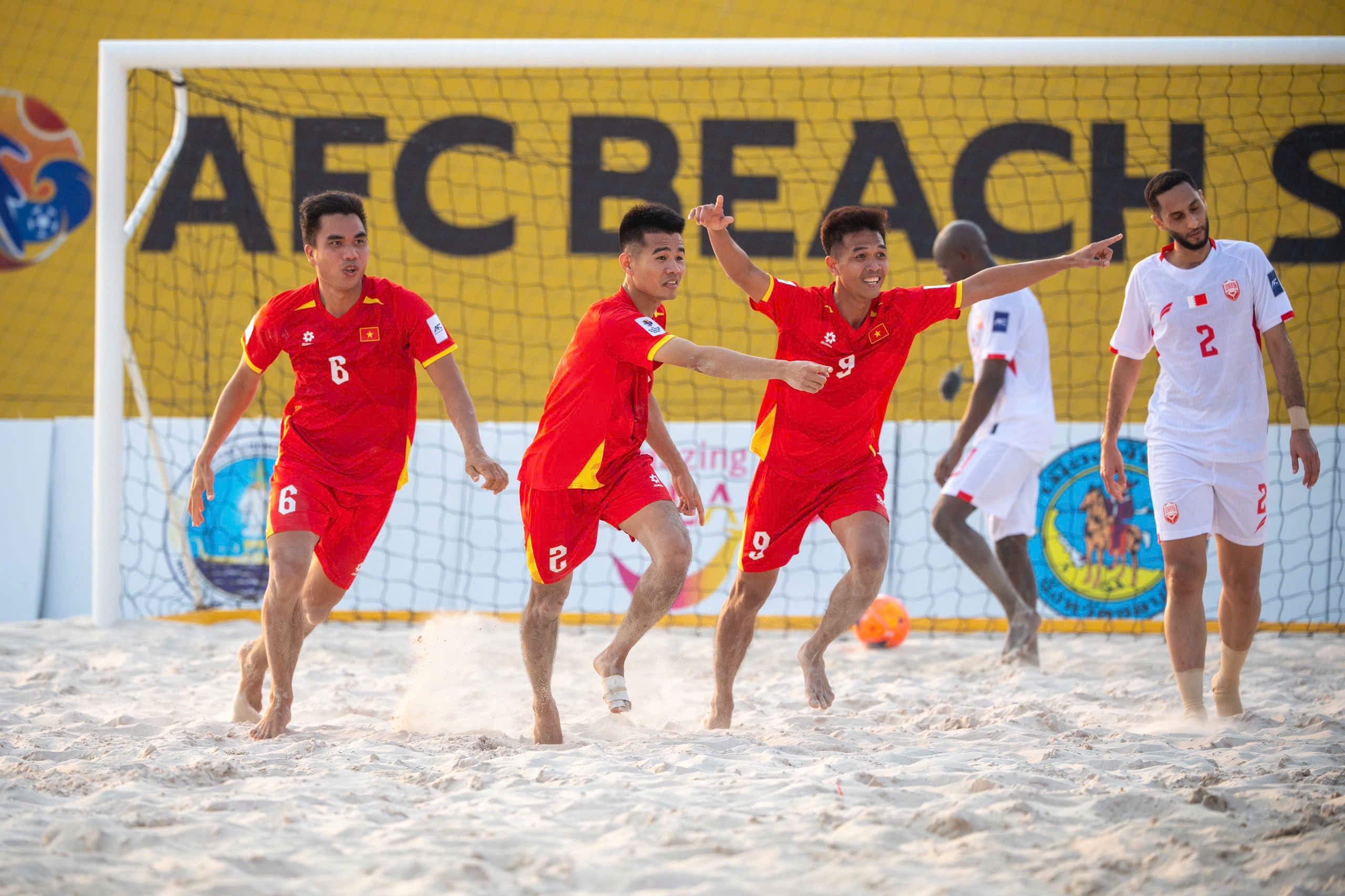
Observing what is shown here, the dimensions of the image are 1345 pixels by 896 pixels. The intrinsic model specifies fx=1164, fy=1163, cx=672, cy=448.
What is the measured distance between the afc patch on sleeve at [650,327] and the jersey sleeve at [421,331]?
2.34 feet

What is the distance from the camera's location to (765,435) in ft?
13.3

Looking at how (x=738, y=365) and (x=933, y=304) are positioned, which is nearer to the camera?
(x=738, y=365)

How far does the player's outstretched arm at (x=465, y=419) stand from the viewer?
11.6 ft

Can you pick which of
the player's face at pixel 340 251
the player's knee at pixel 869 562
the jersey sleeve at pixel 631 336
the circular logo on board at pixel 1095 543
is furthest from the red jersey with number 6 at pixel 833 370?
the circular logo on board at pixel 1095 543

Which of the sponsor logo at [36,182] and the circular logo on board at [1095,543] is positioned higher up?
the sponsor logo at [36,182]

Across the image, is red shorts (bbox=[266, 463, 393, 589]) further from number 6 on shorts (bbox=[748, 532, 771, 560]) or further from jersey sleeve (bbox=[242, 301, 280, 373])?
number 6 on shorts (bbox=[748, 532, 771, 560])

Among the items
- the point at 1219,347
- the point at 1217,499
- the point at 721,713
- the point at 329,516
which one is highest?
the point at 1219,347

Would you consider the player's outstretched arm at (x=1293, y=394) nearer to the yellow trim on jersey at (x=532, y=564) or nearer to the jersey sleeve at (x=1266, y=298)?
the jersey sleeve at (x=1266, y=298)

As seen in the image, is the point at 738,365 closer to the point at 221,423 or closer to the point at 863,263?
the point at 863,263

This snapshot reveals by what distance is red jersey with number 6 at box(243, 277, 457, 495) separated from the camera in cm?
390

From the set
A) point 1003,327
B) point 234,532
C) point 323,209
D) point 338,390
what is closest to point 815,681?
point 338,390

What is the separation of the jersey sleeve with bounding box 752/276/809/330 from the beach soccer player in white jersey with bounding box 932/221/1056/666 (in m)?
1.74

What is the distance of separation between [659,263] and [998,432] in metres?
2.42

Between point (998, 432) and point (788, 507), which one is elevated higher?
point (998, 432)
